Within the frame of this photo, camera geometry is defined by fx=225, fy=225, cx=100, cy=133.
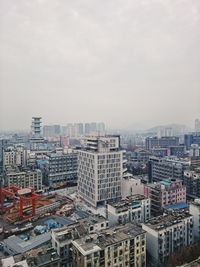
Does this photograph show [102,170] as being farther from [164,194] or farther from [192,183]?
[192,183]

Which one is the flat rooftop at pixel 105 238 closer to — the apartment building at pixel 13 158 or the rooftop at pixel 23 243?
the rooftop at pixel 23 243

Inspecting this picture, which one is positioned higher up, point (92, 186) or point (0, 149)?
point (0, 149)

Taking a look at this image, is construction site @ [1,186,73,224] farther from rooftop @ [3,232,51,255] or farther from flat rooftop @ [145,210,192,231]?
flat rooftop @ [145,210,192,231]

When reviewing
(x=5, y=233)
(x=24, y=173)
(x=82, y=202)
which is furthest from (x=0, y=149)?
(x=5, y=233)

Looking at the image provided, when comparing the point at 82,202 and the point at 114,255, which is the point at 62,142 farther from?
the point at 114,255

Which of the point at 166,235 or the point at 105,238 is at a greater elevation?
the point at 105,238

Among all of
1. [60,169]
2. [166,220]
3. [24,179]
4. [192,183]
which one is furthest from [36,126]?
[166,220]
